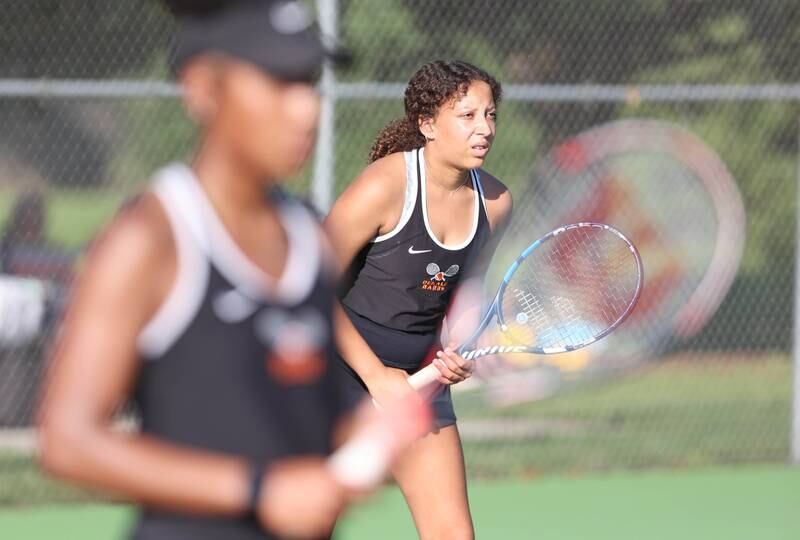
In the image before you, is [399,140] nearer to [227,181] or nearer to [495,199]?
[495,199]

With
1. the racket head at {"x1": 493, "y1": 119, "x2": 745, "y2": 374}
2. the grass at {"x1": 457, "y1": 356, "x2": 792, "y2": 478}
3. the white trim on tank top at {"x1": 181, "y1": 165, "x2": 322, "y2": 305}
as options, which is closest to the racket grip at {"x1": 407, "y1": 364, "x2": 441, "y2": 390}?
the white trim on tank top at {"x1": 181, "y1": 165, "x2": 322, "y2": 305}

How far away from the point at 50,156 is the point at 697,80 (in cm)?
485

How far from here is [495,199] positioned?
445 centimetres

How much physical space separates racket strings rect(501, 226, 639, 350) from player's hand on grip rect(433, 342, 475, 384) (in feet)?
1.38

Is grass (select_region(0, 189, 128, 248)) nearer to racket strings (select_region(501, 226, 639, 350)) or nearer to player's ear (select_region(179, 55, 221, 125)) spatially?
racket strings (select_region(501, 226, 639, 350))

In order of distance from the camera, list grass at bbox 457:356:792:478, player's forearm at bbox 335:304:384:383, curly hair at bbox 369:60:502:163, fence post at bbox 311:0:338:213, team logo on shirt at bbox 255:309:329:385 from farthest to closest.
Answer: grass at bbox 457:356:792:478 < fence post at bbox 311:0:338:213 < curly hair at bbox 369:60:502:163 < player's forearm at bbox 335:304:384:383 < team logo on shirt at bbox 255:309:329:385

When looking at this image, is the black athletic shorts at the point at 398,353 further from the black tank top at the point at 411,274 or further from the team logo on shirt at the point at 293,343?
the team logo on shirt at the point at 293,343

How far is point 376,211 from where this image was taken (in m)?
4.11

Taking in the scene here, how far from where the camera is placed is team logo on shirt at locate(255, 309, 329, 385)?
1973 millimetres

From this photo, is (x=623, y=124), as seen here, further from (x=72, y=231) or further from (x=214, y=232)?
(x=214, y=232)

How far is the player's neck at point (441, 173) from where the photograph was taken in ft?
14.1

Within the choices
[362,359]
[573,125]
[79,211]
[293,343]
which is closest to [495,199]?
[362,359]

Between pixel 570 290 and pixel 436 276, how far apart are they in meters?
0.62

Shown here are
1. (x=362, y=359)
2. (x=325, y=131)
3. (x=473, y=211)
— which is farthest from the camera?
(x=325, y=131)
